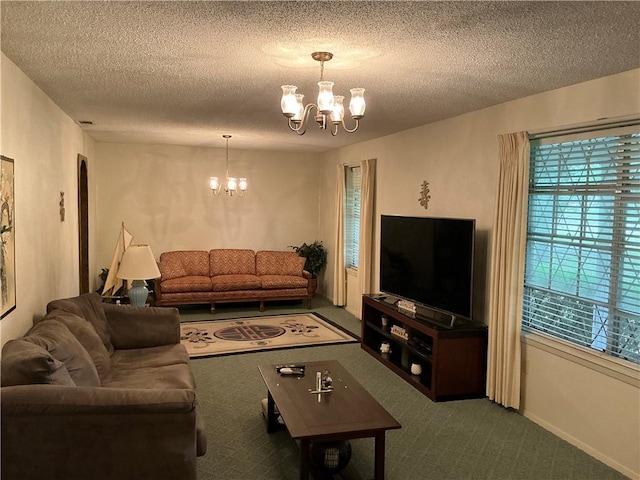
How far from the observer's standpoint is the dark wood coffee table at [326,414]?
2.64 meters

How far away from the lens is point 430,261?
15.1ft

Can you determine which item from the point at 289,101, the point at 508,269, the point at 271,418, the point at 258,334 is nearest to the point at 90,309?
the point at 271,418

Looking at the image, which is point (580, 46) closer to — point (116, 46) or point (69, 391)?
point (116, 46)

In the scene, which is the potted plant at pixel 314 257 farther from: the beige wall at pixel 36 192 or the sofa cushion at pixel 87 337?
the sofa cushion at pixel 87 337

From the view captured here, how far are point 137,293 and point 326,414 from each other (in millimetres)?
2591

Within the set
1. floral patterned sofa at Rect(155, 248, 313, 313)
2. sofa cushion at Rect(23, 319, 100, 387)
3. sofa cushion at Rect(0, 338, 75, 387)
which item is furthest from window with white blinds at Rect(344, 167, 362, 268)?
sofa cushion at Rect(0, 338, 75, 387)

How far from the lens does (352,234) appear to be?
7.50m

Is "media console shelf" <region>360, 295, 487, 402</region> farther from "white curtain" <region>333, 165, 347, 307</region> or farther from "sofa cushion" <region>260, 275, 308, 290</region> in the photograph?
"sofa cushion" <region>260, 275, 308, 290</region>

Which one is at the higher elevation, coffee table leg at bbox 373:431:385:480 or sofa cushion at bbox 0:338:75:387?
sofa cushion at bbox 0:338:75:387

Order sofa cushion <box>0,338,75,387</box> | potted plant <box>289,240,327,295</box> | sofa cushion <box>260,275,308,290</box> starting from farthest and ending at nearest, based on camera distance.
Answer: potted plant <box>289,240,327,295</box> → sofa cushion <box>260,275,308,290</box> → sofa cushion <box>0,338,75,387</box>

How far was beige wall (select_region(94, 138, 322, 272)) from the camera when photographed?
767 centimetres

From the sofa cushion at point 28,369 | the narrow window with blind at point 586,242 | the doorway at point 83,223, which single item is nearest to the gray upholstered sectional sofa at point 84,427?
the sofa cushion at point 28,369

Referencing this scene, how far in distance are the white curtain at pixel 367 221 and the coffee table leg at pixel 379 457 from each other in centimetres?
378

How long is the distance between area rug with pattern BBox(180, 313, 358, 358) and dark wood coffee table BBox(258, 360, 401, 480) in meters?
2.07
